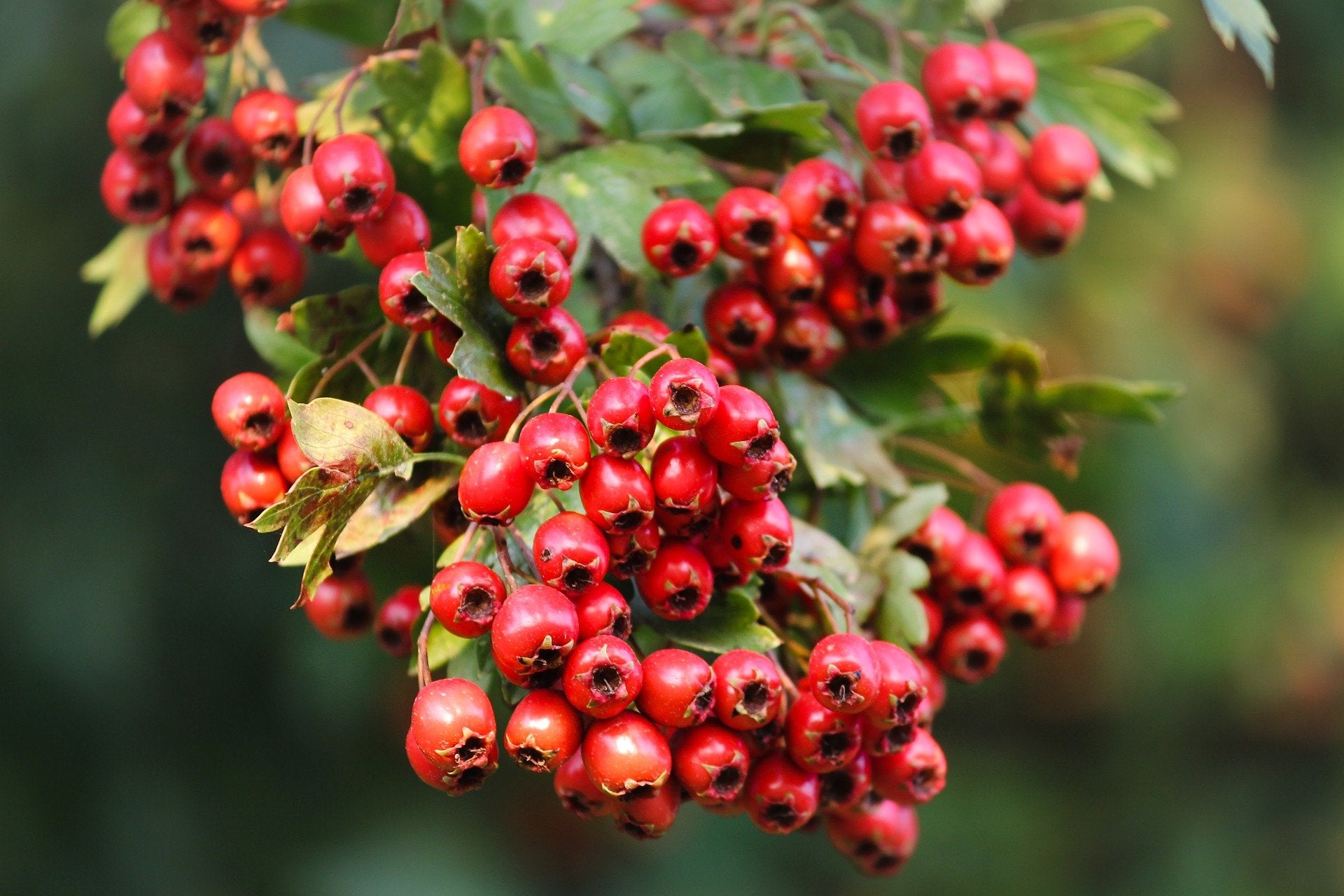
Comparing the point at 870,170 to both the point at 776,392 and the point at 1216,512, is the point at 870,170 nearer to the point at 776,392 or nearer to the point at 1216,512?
the point at 776,392

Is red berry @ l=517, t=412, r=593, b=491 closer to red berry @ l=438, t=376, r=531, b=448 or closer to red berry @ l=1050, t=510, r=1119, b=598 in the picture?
red berry @ l=438, t=376, r=531, b=448

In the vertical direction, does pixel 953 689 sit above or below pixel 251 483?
below

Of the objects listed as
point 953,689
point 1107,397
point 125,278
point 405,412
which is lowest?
point 953,689

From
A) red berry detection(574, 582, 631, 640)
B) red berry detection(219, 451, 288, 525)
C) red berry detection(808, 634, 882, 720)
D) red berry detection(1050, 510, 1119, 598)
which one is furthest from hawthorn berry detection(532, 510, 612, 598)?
red berry detection(1050, 510, 1119, 598)

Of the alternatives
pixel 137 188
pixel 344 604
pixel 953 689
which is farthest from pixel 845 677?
pixel 953 689

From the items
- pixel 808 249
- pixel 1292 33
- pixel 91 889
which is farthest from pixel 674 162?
pixel 1292 33

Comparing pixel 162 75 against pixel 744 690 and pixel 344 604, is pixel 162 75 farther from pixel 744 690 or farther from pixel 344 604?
pixel 744 690
